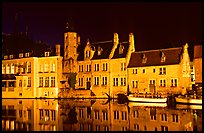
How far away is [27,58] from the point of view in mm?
67500

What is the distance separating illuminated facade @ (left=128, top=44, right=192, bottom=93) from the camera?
53.0 metres

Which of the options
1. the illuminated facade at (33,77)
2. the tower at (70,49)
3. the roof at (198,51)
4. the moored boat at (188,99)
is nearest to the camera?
the moored boat at (188,99)

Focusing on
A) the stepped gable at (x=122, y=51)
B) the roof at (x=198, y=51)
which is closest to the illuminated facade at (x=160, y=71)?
the stepped gable at (x=122, y=51)

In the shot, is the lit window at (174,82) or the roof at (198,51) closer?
the lit window at (174,82)

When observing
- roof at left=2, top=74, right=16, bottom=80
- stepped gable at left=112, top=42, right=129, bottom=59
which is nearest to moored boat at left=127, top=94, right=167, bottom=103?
stepped gable at left=112, top=42, right=129, bottom=59

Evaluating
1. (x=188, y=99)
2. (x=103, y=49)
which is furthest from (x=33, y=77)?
(x=188, y=99)

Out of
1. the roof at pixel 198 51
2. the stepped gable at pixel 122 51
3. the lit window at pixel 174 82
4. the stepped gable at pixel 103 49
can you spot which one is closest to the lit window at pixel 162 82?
the lit window at pixel 174 82

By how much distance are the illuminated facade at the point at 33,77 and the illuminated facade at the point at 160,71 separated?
14.9m

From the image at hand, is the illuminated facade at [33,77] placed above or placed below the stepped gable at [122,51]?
below

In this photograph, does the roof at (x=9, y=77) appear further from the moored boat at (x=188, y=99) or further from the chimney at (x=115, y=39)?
the moored boat at (x=188, y=99)

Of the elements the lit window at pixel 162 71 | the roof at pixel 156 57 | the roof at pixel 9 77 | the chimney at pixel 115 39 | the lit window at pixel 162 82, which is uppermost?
the chimney at pixel 115 39

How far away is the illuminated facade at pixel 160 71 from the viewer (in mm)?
53000

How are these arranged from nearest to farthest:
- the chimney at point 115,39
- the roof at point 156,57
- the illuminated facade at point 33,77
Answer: the roof at point 156,57
the chimney at point 115,39
the illuminated facade at point 33,77

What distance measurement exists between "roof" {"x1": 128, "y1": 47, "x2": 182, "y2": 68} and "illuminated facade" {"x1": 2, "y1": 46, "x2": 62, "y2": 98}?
48.7 feet
